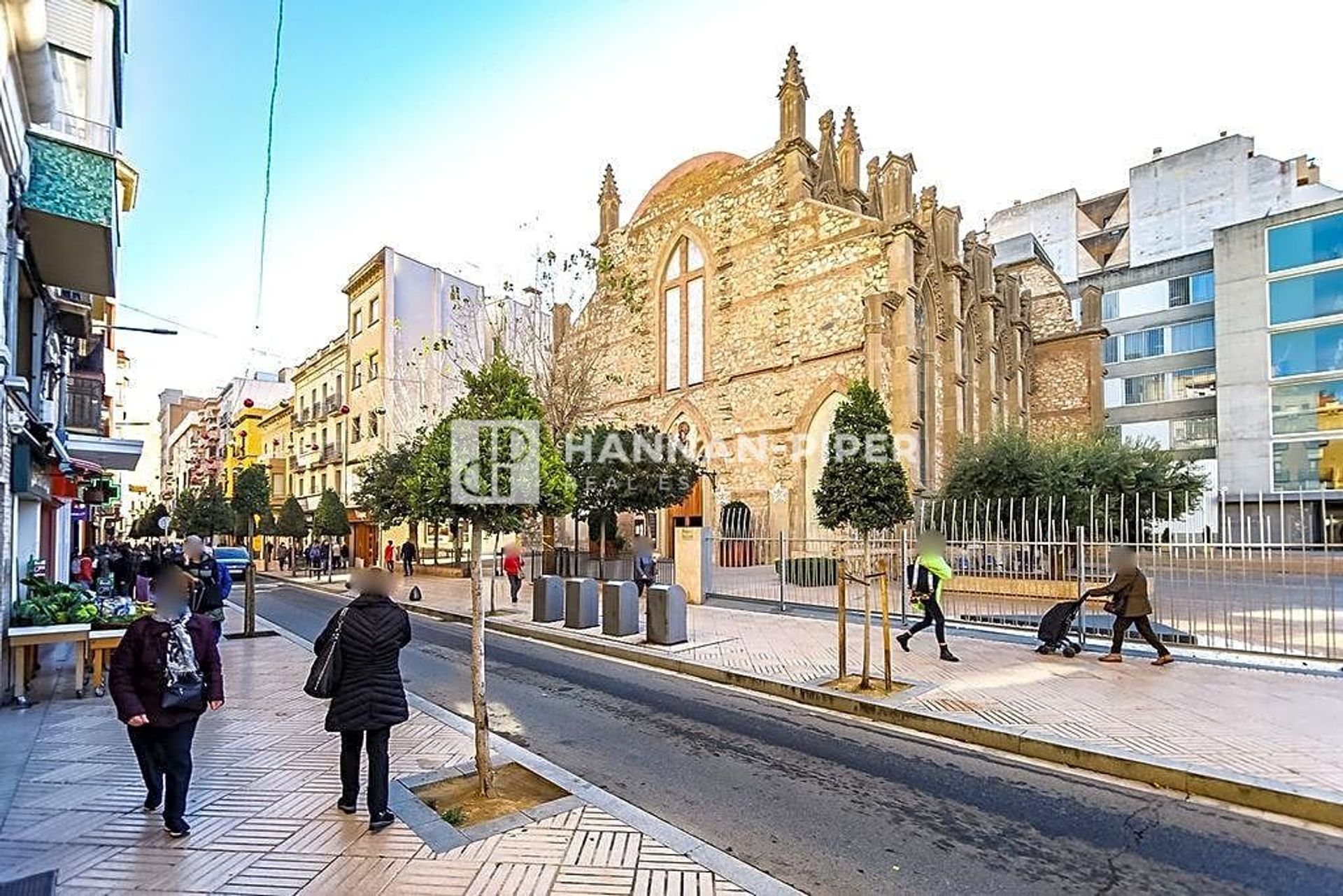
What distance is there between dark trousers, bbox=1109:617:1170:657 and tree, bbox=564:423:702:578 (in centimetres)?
1328

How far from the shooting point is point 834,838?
4762mm

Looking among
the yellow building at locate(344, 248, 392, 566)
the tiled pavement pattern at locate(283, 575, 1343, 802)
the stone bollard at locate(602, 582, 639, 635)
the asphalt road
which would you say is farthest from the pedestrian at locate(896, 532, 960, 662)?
the yellow building at locate(344, 248, 392, 566)

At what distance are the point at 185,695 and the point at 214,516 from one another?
65.3 feet

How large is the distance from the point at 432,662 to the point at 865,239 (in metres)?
21.5

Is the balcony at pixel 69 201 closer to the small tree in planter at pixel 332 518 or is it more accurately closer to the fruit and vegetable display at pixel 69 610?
the fruit and vegetable display at pixel 69 610

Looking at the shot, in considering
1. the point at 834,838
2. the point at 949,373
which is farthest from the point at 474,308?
the point at 834,838

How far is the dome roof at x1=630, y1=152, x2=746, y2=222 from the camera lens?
32.9m

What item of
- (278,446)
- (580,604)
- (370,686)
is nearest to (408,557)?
(580,604)

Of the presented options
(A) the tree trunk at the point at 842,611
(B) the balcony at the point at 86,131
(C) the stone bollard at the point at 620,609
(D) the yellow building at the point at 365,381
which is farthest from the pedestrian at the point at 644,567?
(D) the yellow building at the point at 365,381

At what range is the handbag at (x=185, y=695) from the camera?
4578 millimetres

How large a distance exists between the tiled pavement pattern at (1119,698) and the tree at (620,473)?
30.1 feet

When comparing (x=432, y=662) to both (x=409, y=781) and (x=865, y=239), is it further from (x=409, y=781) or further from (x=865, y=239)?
(x=865, y=239)

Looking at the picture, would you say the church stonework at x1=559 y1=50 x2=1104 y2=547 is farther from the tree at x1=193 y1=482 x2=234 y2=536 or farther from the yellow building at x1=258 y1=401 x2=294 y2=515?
the yellow building at x1=258 y1=401 x2=294 y2=515

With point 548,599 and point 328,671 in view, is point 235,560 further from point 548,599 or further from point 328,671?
point 328,671
